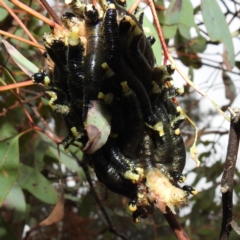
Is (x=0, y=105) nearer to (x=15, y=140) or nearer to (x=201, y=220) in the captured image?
(x=15, y=140)

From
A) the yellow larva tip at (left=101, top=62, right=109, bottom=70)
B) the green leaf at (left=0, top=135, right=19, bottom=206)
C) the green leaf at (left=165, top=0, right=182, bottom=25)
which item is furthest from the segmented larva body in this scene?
the green leaf at (left=165, top=0, right=182, bottom=25)

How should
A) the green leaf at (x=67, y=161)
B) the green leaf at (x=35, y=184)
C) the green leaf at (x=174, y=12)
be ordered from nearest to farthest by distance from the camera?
1. the green leaf at (x=174, y=12)
2. the green leaf at (x=35, y=184)
3. the green leaf at (x=67, y=161)

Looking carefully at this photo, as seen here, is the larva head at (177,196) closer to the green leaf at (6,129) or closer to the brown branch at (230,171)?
the brown branch at (230,171)

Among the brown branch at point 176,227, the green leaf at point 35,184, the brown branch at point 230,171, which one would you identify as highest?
the brown branch at point 230,171

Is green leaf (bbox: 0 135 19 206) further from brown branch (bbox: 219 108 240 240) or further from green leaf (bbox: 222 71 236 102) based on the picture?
green leaf (bbox: 222 71 236 102)

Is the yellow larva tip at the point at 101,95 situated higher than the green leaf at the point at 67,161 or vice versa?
the yellow larva tip at the point at 101,95

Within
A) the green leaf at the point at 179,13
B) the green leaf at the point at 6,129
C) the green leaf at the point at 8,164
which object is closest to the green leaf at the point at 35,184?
the green leaf at the point at 6,129

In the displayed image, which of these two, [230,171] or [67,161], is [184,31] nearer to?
[67,161]
